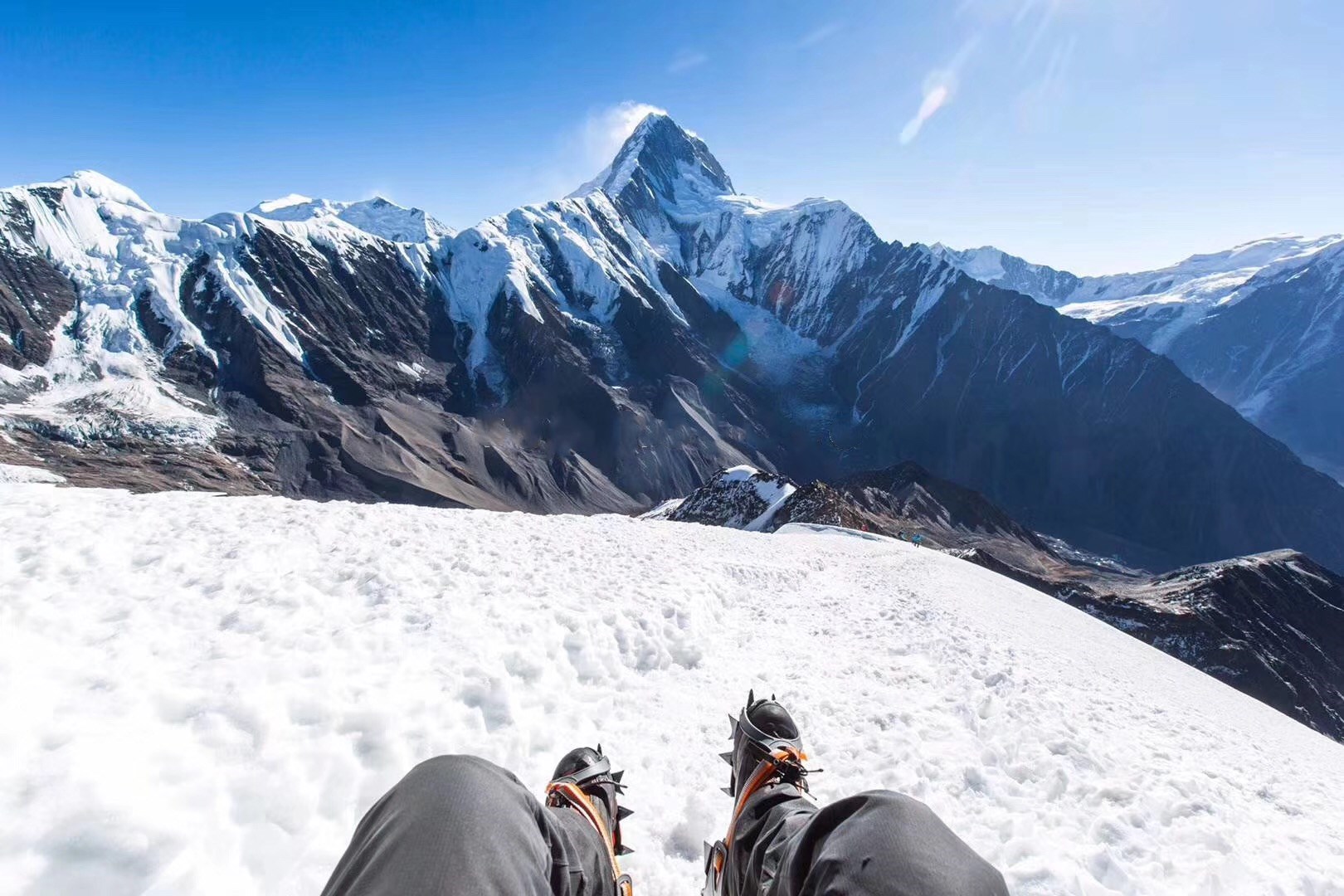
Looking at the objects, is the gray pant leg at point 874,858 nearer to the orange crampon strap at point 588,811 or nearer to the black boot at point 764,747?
the orange crampon strap at point 588,811

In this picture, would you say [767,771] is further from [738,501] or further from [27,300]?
[27,300]

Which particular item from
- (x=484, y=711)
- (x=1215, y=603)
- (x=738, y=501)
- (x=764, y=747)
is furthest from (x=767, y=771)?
(x=1215, y=603)

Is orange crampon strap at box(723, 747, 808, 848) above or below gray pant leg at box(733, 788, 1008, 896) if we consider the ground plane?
below

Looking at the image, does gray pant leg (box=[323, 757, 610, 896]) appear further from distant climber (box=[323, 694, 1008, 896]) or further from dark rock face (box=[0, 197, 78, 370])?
dark rock face (box=[0, 197, 78, 370])

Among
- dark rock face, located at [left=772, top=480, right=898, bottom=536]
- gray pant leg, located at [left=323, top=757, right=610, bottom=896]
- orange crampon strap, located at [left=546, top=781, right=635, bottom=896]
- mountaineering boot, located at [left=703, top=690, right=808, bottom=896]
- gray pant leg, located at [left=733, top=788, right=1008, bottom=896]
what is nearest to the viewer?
gray pant leg, located at [left=323, top=757, right=610, bottom=896]

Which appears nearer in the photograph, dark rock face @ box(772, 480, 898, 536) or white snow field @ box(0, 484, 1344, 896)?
white snow field @ box(0, 484, 1344, 896)

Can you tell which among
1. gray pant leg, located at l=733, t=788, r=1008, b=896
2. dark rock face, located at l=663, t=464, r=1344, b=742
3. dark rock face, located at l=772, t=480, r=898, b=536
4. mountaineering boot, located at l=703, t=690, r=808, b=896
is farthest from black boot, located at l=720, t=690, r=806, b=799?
dark rock face, located at l=663, t=464, r=1344, b=742
